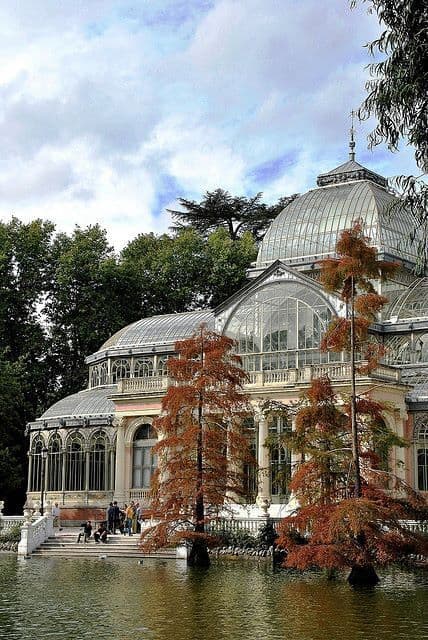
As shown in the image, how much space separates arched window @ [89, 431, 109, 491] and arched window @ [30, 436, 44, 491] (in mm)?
3034

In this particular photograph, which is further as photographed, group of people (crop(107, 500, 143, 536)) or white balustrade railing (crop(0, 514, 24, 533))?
white balustrade railing (crop(0, 514, 24, 533))

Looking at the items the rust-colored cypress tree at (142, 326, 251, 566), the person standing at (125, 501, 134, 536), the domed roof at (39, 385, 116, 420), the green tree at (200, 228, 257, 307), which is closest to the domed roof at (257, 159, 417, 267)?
the domed roof at (39, 385, 116, 420)

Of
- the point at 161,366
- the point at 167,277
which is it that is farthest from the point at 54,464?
the point at 167,277

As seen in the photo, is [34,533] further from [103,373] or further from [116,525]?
[103,373]

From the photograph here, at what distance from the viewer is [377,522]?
23219 mm

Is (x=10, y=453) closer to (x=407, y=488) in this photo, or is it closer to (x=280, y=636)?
(x=407, y=488)

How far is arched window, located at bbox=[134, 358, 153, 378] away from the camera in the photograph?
4897 cm

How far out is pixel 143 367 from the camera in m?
49.3

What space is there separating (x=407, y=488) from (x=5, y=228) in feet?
131

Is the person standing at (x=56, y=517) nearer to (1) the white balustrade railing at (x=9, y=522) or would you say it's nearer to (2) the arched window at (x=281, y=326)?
(1) the white balustrade railing at (x=9, y=522)

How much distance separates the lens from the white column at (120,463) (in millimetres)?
43531

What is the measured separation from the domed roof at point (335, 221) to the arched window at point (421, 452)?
8730 millimetres

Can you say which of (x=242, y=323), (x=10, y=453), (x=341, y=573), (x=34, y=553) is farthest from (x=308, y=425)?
(x=10, y=453)

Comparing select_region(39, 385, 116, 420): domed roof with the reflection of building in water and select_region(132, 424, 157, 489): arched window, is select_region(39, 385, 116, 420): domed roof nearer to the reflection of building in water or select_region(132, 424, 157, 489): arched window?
the reflection of building in water
